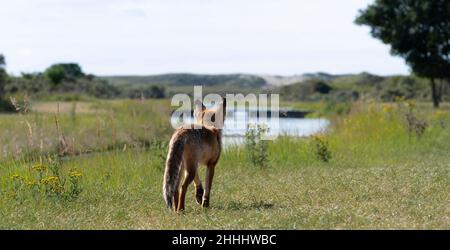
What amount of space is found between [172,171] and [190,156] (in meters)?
0.54

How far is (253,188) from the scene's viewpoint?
12.2m

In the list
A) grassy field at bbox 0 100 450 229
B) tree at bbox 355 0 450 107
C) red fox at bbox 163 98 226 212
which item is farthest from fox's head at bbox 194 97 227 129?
tree at bbox 355 0 450 107

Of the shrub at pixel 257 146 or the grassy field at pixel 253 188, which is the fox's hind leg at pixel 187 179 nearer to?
the grassy field at pixel 253 188

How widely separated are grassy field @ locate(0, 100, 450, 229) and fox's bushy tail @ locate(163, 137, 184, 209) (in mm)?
286

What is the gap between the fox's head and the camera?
10.8 m

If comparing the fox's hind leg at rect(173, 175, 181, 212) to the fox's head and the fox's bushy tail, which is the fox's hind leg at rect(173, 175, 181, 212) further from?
the fox's head

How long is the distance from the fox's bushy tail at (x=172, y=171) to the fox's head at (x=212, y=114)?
1.38 metres

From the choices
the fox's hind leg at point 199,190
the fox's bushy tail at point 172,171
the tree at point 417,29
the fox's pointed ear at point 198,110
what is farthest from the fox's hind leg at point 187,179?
the tree at point 417,29

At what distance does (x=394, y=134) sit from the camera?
20.5 metres

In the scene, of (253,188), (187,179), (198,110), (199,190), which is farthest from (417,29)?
(187,179)

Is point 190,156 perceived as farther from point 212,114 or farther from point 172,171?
point 212,114

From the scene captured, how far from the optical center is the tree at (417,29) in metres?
38.9
